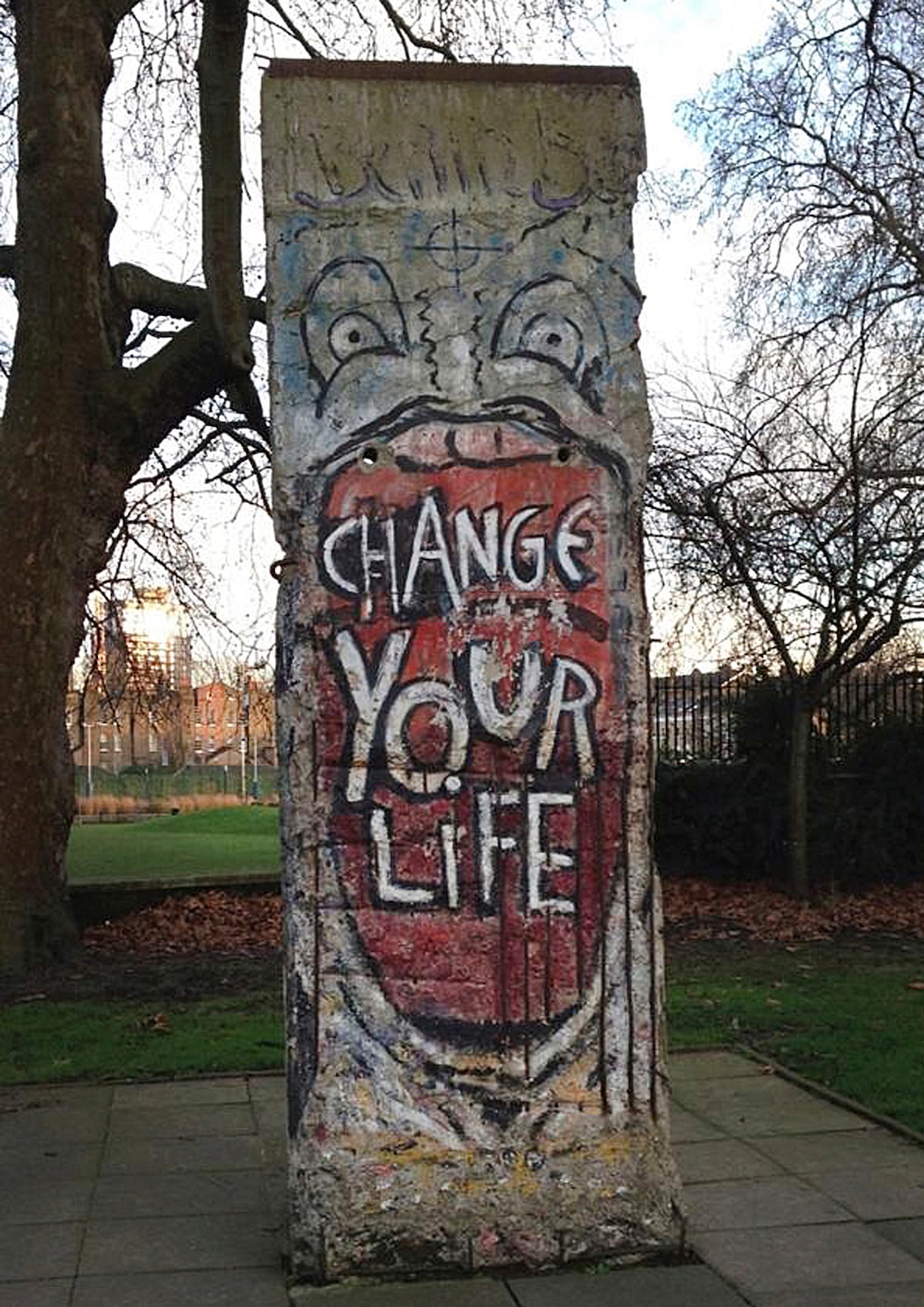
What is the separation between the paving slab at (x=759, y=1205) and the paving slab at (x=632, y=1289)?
0.48 meters

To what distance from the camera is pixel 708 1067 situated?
8.04 meters

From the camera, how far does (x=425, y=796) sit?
508cm

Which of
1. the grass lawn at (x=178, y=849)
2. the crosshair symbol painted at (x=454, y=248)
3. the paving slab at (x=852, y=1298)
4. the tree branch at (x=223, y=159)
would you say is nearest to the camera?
the paving slab at (x=852, y=1298)

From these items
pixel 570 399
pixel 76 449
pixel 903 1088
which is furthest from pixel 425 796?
pixel 76 449

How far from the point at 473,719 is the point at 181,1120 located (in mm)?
3040

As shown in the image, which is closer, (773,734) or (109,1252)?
(109,1252)

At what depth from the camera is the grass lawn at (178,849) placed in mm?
18734

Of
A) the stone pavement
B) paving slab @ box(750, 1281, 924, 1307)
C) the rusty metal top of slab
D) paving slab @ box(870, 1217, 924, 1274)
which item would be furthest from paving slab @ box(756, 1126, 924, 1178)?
the rusty metal top of slab

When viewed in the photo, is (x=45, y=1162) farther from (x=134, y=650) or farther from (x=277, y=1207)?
(x=134, y=650)

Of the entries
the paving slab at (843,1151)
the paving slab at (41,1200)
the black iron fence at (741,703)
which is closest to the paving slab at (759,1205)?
the paving slab at (843,1151)

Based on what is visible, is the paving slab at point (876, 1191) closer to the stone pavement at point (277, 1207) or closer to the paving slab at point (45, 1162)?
the stone pavement at point (277, 1207)

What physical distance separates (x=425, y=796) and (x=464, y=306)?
1.68 metres

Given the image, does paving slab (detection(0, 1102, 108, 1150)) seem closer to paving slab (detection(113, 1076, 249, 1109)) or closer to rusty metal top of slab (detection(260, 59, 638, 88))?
paving slab (detection(113, 1076, 249, 1109))

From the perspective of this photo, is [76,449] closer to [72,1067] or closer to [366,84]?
[72,1067]
